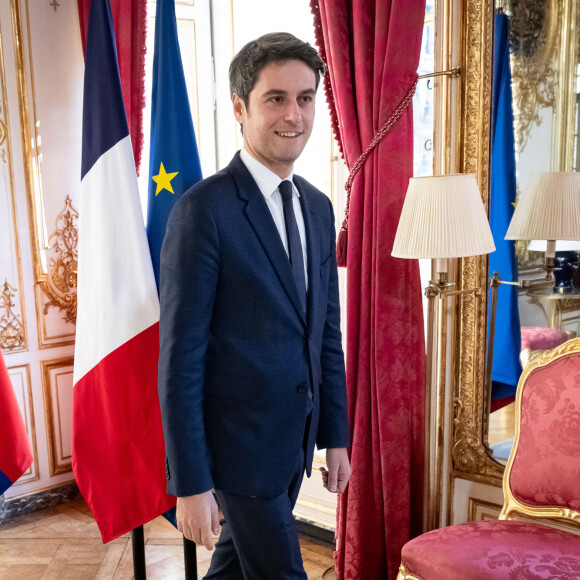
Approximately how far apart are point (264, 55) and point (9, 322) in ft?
6.89

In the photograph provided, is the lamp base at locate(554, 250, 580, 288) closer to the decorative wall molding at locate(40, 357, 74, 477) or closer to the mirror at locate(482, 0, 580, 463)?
the mirror at locate(482, 0, 580, 463)

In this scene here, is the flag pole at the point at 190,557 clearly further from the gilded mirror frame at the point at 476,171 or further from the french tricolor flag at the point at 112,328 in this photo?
the gilded mirror frame at the point at 476,171

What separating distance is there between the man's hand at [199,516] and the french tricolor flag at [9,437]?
1210mm

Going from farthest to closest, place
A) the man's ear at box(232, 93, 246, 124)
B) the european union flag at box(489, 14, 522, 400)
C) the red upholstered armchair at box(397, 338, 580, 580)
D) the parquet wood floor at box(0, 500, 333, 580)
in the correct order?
the parquet wood floor at box(0, 500, 333, 580) < the european union flag at box(489, 14, 522, 400) < the red upholstered armchair at box(397, 338, 580, 580) < the man's ear at box(232, 93, 246, 124)

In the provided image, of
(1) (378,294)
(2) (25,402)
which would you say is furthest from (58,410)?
(1) (378,294)

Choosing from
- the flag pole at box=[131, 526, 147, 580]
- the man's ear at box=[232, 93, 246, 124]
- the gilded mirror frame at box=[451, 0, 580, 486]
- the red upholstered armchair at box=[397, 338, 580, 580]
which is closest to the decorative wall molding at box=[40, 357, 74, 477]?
the flag pole at box=[131, 526, 147, 580]

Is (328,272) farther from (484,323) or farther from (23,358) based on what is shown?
(23,358)

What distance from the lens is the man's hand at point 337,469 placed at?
1591 mm

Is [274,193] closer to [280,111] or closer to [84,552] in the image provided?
[280,111]

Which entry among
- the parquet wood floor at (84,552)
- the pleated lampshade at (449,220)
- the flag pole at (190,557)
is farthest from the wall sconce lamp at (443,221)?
the parquet wood floor at (84,552)

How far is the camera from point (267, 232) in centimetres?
134

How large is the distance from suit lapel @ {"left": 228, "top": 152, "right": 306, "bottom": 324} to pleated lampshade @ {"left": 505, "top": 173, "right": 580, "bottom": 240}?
0.94 meters

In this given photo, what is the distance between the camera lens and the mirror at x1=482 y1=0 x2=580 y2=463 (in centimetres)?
186

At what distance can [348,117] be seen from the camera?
2.13 m
